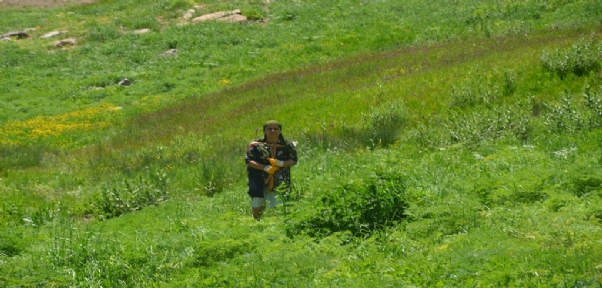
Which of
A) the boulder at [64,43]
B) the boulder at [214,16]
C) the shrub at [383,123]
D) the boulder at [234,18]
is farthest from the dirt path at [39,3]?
the shrub at [383,123]

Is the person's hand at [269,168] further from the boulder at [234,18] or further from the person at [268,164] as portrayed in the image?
the boulder at [234,18]

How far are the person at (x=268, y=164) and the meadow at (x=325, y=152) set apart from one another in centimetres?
44

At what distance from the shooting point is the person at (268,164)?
933cm

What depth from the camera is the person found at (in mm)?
9328

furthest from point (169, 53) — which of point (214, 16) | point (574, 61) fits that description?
point (574, 61)

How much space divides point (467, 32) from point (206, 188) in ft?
56.5

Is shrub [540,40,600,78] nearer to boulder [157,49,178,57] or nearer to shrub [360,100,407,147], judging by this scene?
shrub [360,100,407,147]

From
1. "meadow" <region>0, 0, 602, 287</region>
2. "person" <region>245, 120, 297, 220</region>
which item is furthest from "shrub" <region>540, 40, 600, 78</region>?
"person" <region>245, 120, 297, 220</region>

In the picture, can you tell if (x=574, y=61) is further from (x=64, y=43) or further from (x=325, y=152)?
(x=64, y=43)

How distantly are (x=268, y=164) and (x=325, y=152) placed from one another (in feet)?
14.0

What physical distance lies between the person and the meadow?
44cm

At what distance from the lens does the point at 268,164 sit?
9367mm

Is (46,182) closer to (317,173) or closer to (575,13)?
(317,173)

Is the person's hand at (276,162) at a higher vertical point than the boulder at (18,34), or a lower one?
higher
